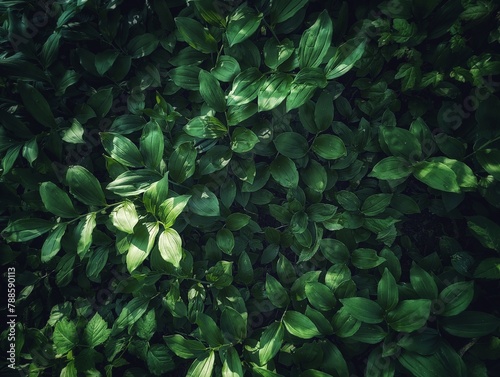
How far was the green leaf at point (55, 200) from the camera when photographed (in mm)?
1353

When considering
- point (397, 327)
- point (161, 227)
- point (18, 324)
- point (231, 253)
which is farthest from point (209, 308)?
point (18, 324)

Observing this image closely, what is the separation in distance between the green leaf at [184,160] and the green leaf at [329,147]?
1.48ft

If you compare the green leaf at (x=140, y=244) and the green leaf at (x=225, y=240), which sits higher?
the green leaf at (x=140, y=244)

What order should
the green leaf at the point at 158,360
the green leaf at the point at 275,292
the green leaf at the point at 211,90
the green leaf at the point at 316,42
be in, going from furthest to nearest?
the green leaf at the point at 158,360, the green leaf at the point at 275,292, the green leaf at the point at 211,90, the green leaf at the point at 316,42

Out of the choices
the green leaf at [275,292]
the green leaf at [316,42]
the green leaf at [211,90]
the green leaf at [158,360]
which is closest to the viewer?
the green leaf at [316,42]

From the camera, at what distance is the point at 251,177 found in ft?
4.39

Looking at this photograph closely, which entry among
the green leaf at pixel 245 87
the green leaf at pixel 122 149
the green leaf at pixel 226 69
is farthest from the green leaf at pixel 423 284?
the green leaf at pixel 122 149

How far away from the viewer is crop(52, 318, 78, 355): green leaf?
Result: 1.47 metres

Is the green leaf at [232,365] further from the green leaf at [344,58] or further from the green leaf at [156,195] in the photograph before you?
the green leaf at [344,58]

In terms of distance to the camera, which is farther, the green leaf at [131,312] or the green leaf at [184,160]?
the green leaf at [131,312]

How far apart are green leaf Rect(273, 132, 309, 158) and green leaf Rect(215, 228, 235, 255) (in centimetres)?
38

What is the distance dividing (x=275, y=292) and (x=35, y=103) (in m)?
1.20

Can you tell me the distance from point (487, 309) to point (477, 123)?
69 centimetres

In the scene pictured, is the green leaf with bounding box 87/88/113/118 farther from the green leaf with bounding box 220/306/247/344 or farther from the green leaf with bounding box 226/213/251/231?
the green leaf with bounding box 220/306/247/344
